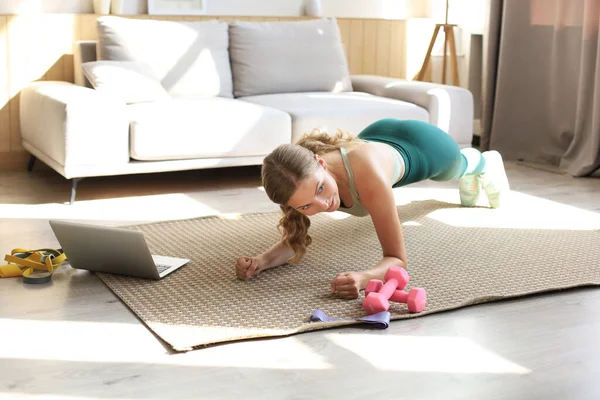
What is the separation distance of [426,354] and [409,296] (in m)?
0.27

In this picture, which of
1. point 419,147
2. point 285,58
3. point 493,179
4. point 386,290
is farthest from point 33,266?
point 285,58

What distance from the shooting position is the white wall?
4.34 metres

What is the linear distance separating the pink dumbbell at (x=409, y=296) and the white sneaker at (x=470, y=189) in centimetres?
133

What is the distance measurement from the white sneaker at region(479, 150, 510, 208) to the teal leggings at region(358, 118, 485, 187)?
0.36m

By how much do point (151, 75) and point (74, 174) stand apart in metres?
0.74

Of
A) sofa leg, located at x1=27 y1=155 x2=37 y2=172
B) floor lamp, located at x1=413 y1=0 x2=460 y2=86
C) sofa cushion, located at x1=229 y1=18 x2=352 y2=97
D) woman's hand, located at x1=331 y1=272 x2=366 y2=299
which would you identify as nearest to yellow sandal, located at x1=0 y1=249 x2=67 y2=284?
woman's hand, located at x1=331 y1=272 x2=366 y2=299

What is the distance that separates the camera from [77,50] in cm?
416

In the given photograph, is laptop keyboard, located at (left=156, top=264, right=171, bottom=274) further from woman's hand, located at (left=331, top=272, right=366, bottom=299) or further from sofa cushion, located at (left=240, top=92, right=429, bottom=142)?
sofa cushion, located at (left=240, top=92, right=429, bottom=142)

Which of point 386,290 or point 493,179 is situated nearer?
point 386,290

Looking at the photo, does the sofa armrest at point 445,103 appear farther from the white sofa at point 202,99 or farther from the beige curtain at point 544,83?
the beige curtain at point 544,83

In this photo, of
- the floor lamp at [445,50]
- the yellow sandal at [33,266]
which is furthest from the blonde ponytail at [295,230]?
the floor lamp at [445,50]

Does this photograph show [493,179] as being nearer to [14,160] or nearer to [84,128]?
[84,128]

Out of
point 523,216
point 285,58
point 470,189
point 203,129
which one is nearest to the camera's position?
point 523,216

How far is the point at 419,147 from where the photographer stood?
292 centimetres
